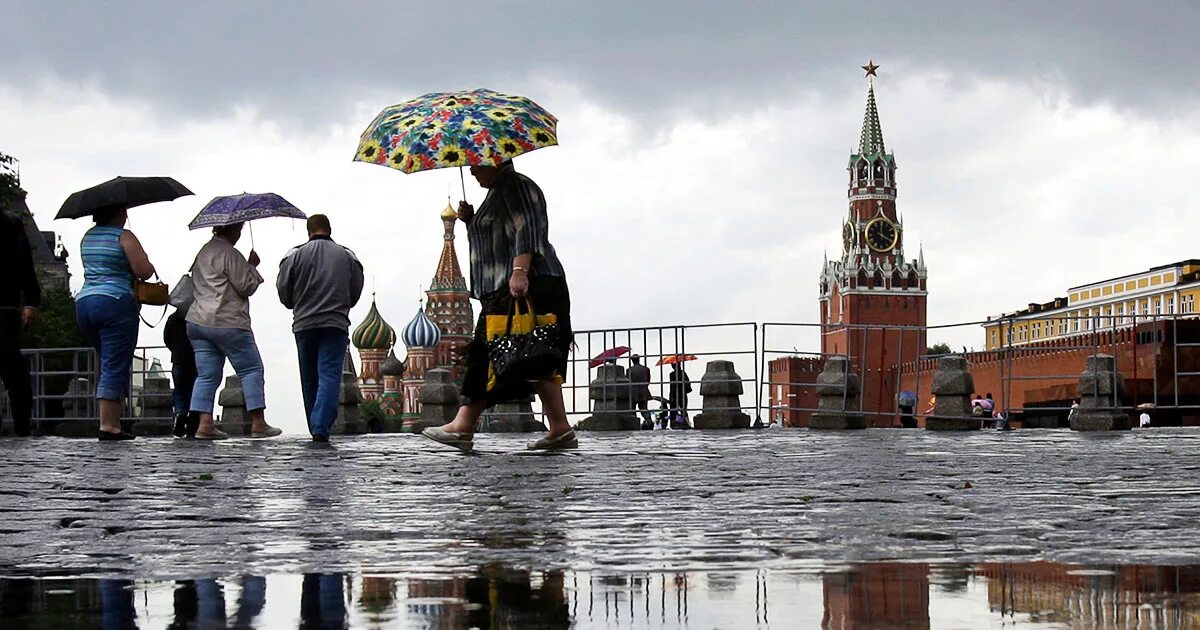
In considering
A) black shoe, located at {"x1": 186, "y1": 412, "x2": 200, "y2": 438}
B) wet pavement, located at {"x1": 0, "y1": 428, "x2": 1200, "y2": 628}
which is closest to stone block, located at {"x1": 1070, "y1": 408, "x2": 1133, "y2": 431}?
wet pavement, located at {"x1": 0, "y1": 428, "x2": 1200, "y2": 628}

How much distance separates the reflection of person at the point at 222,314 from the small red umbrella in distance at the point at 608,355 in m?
9.06

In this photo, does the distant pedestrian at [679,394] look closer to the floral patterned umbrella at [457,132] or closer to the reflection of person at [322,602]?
the floral patterned umbrella at [457,132]

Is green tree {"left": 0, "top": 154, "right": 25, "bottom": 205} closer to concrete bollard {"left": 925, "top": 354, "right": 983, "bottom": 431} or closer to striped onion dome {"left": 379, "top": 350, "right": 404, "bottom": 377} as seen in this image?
concrete bollard {"left": 925, "top": 354, "right": 983, "bottom": 431}

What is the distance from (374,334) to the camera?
5655 inches

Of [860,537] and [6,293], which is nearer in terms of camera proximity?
[860,537]

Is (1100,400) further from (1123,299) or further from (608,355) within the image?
(1123,299)

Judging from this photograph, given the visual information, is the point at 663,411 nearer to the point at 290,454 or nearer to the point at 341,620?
the point at 290,454

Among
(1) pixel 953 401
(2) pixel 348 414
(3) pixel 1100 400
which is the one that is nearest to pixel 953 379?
(1) pixel 953 401

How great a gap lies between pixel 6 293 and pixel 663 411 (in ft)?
31.5

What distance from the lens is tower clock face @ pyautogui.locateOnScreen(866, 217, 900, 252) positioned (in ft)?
498

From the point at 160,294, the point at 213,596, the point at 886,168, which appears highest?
the point at 886,168

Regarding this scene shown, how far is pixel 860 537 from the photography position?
5762mm

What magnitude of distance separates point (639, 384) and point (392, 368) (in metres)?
120

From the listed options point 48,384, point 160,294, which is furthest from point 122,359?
point 48,384
